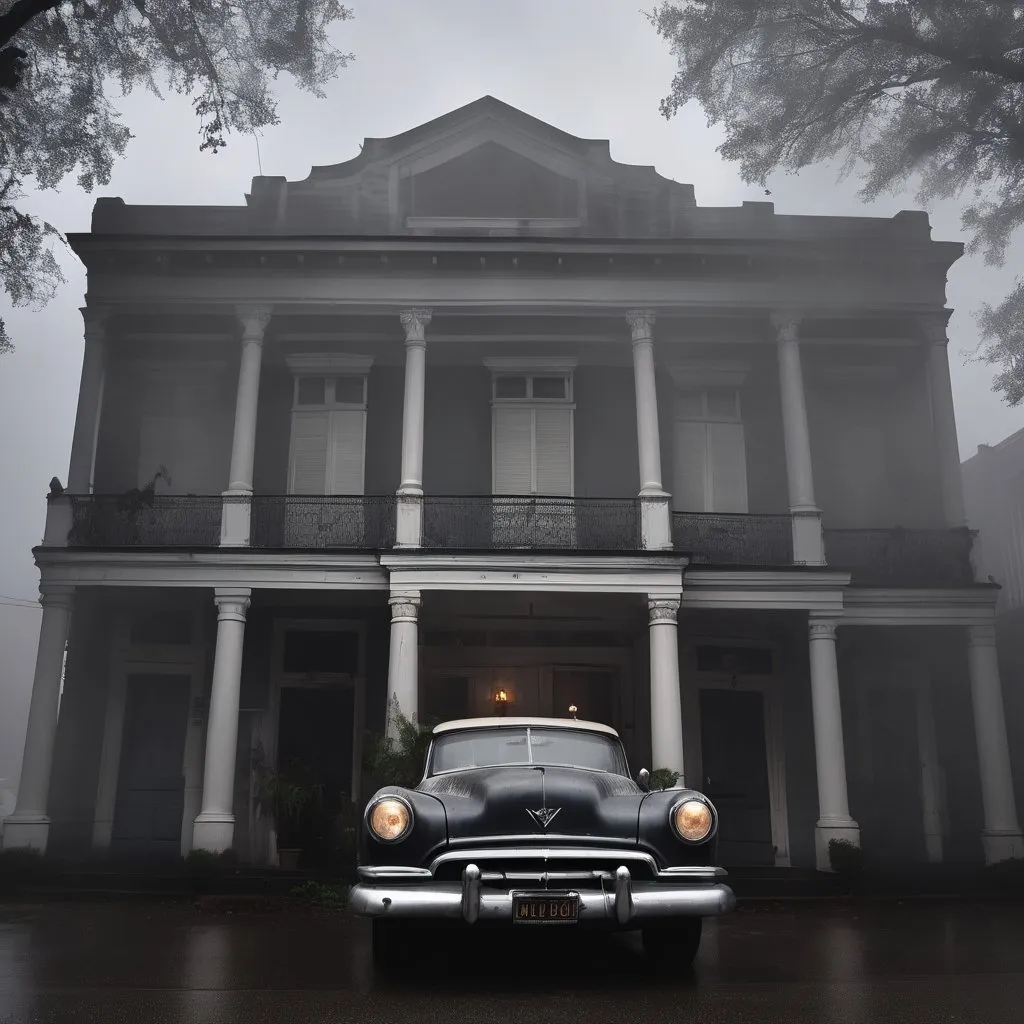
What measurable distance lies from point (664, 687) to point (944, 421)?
535 cm

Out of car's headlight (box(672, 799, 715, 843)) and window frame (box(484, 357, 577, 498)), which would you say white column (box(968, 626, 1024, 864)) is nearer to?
window frame (box(484, 357, 577, 498))

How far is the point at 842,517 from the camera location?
1472 cm

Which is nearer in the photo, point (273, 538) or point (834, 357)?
point (273, 538)

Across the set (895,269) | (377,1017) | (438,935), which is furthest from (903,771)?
(377,1017)

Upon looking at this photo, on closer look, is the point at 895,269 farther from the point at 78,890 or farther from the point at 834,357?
the point at 78,890

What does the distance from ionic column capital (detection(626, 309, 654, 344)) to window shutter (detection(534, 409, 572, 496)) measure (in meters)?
1.70

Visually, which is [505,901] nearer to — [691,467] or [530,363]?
[691,467]

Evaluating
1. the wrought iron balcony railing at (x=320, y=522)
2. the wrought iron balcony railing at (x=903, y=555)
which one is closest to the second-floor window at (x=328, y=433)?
the wrought iron balcony railing at (x=320, y=522)

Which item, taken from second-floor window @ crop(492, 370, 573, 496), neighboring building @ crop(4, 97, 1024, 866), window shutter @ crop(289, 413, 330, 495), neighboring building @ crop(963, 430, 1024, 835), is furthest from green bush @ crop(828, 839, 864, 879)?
window shutter @ crop(289, 413, 330, 495)

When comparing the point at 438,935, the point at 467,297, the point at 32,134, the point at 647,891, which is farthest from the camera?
the point at 467,297

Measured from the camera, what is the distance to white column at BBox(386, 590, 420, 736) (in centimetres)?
1198

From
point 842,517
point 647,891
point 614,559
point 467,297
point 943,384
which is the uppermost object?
point 467,297

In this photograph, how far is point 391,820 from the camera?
5051 millimetres

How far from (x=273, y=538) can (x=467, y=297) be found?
4066 mm
